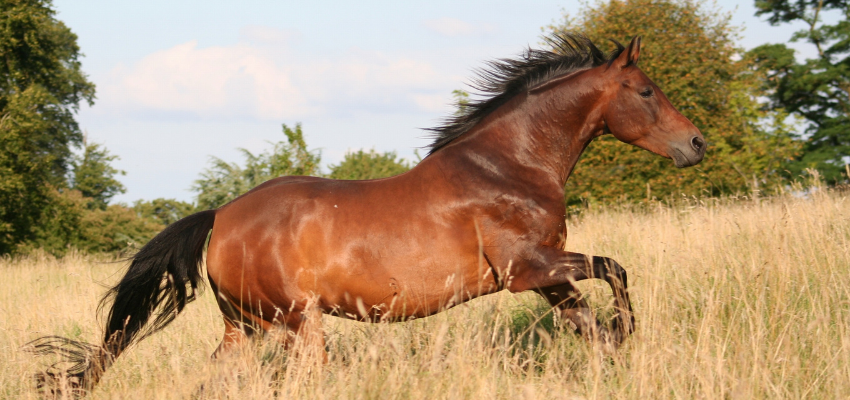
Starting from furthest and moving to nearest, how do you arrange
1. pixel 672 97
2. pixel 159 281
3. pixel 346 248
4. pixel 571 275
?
pixel 672 97 < pixel 159 281 < pixel 346 248 < pixel 571 275

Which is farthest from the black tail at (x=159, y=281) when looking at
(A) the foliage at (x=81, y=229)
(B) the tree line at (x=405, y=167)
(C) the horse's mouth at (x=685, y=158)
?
(A) the foliage at (x=81, y=229)

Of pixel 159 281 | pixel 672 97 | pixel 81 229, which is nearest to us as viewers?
pixel 159 281

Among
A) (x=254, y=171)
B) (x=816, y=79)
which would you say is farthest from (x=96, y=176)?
(x=816, y=79)

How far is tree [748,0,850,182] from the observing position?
27.9m

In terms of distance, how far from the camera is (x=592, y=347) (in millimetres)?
4016

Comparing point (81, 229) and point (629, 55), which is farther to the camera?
point (81, 229)

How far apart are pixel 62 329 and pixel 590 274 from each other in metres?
5.22

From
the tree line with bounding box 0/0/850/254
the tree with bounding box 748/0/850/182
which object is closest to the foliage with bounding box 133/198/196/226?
the tree line with bounding box 0/0/850/254

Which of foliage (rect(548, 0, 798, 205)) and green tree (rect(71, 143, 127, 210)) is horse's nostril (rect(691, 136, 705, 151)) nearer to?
foliage (rect(548, 0, 798, 205))

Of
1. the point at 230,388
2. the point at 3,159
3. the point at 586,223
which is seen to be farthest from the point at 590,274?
the point at 3,159

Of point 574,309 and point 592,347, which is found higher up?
point 574,309

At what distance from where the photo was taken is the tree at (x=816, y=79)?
2795 centimetres

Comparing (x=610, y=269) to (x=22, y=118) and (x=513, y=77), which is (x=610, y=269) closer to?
(x=513, y=77)

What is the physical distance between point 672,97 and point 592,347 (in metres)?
11.7
